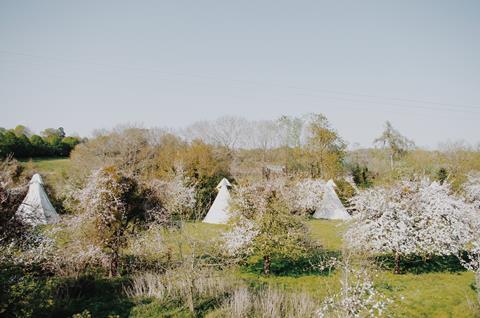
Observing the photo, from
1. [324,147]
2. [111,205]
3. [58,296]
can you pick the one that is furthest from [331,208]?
[58,296]

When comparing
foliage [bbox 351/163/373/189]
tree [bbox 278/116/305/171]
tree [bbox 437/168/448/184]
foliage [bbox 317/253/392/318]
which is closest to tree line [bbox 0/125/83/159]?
tree [bbox 278/116/305/171]

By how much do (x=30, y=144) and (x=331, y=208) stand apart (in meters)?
36.9

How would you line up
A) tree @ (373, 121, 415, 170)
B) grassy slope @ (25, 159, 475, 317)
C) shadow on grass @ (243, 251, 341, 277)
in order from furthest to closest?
tree @ (373, 121, 415, 170) → shadow on grass @ (243, 251, 341, 277) → grassy slope @ (25, 159, 475, 317)

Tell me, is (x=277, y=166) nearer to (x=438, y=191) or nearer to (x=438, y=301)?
(x=438, y=191)

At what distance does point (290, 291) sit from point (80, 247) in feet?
19.8

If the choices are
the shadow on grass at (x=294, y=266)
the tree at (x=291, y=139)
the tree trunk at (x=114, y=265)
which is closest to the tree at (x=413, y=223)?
the shadow on grass at (x=294, y=266)

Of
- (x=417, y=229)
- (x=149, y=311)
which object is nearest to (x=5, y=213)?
(x=149, y=311)

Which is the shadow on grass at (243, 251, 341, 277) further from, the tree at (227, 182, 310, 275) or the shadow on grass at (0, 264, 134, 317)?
the shadow on grass at (0, 264, 134, 317)

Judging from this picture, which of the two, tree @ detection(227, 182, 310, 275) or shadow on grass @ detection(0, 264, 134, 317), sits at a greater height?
tree @ detection(227, 182, 310, 275)

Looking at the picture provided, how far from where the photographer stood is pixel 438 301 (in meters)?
7.61

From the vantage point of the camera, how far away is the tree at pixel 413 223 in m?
9.43

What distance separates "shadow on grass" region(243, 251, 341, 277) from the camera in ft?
31.9

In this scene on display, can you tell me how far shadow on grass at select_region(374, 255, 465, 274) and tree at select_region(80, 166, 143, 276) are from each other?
28.1 feet

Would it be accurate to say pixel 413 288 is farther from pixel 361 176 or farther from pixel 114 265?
pixel 361 176
